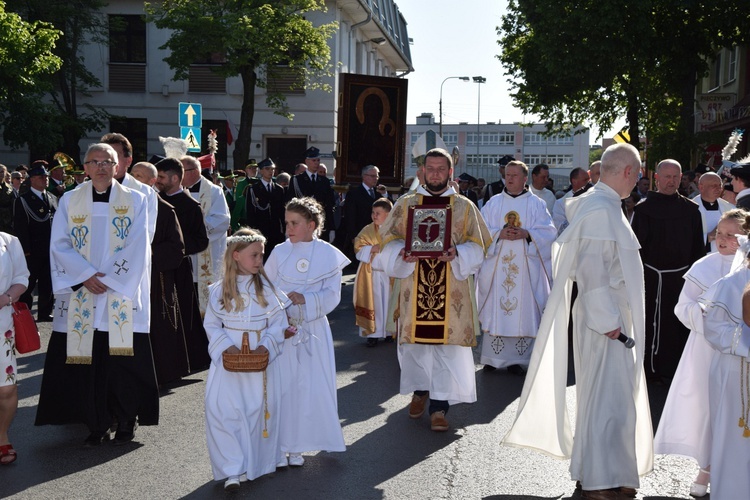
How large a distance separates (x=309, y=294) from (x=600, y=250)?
1.89 metres

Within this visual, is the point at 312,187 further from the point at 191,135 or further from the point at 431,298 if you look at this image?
the point at 431,298

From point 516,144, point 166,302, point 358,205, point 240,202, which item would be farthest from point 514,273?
point 516,144

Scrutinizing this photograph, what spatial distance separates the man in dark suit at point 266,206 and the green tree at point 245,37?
11595mm

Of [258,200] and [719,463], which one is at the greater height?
[258,200]

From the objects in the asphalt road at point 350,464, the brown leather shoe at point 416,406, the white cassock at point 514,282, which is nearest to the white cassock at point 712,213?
the white cassock at point 514,282

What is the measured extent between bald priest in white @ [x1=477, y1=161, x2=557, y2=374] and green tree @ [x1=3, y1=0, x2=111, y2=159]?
20.8 m

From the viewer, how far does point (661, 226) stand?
1001 cm

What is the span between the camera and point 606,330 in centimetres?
598

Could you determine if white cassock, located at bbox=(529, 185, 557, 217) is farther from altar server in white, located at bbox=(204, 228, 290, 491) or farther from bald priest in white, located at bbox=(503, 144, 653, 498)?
altar server in white, located at bbox=(204, 228, 290, 491)

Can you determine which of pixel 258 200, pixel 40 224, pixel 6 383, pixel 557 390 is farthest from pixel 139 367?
pixel 258 200

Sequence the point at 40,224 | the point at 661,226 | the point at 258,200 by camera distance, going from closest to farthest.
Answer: the point at 661,226 → the point at 40,224 → the point at 258,200

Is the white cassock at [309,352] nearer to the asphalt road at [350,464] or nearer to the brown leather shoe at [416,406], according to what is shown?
the asphalt road at [350,464]

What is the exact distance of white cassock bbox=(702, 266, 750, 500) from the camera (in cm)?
562

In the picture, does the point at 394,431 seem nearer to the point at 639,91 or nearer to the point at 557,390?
the point at 557,390
